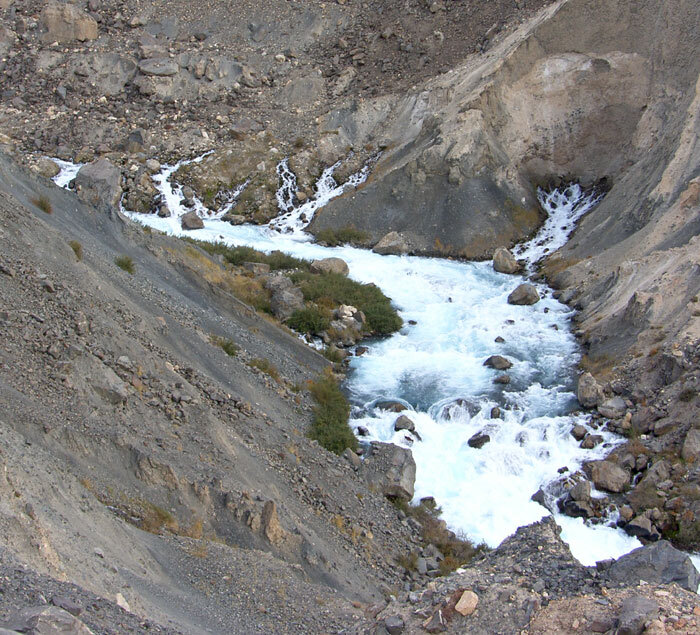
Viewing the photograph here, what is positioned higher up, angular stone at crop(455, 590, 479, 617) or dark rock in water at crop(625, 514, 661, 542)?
dark rock in water at crop(625, 514, 661, 542)

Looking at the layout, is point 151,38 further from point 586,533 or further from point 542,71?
point 586,533

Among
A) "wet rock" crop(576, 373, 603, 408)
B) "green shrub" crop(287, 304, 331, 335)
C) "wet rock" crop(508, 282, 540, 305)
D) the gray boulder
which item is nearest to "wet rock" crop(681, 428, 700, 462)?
"wet rock" crop(576, 373, 603, 408)

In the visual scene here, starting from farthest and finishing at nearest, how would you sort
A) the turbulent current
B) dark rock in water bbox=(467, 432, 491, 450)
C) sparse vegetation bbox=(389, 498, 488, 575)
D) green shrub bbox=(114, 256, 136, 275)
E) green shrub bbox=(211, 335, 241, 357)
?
dark rock in water bbox=(467, 432, 491, 450) → green shrub bbox=(114, 256, 136, 275) → green shrub bbox=(211, 335, 241, 357) → the turbulent current → sparse vegetation bbox=(389, 498, 488, 575)

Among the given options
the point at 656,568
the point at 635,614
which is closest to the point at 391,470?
the point at 656,568

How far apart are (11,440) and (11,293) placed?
3.76 m

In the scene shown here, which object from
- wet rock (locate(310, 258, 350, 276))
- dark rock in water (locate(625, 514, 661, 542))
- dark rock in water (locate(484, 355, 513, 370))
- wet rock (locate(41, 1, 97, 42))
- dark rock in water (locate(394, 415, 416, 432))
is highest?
wet rock (locate(41, 1, 97, 42))

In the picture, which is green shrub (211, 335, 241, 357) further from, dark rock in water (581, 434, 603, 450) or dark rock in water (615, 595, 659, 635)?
dark rock in water (615, 595, 659, 635)

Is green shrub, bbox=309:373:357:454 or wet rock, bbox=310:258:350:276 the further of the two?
wet rock, bbox=310:258:350:276

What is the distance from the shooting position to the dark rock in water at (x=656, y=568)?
32.7 ft

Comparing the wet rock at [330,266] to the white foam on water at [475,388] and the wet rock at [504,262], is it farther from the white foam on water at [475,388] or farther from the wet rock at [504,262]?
the wet rock at [504,262]

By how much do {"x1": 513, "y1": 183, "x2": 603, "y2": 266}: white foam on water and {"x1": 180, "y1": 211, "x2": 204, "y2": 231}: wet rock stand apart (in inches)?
485

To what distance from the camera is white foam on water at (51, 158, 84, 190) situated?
31906 mm

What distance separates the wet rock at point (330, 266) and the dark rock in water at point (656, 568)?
17083 mm

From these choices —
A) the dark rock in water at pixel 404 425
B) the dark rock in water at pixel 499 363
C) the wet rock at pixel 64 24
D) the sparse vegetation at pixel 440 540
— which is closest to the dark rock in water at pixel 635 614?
the sparse vegetation at pixel 440 540
